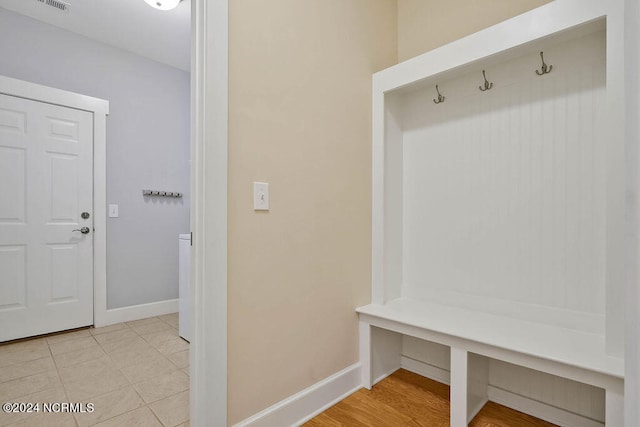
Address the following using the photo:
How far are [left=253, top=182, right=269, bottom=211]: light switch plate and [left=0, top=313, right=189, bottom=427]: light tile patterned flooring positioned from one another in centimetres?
117

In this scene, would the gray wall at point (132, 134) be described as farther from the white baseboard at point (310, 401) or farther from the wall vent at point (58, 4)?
the white baseboard at point (310, 401)

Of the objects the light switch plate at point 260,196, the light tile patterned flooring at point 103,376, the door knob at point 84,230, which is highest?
the light switch plate at point 260,196

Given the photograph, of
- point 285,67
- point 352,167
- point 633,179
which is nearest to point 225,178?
point 285,67

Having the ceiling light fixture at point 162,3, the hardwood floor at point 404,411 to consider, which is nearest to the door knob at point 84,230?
the ceiling light fixture at point 162,3

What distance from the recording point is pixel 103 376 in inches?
76.7

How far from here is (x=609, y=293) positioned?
1204mm

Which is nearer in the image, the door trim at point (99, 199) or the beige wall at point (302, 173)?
the beige wall at point (302, 173)

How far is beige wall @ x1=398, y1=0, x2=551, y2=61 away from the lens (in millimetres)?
1660

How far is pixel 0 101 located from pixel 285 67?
2596 millimetres

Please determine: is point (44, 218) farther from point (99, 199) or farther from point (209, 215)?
point (209, 215)

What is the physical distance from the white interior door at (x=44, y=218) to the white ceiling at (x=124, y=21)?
74 centimetres

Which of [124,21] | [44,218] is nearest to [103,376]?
[44,218]

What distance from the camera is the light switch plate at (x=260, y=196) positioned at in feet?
4.49

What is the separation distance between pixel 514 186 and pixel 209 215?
1.54 m
